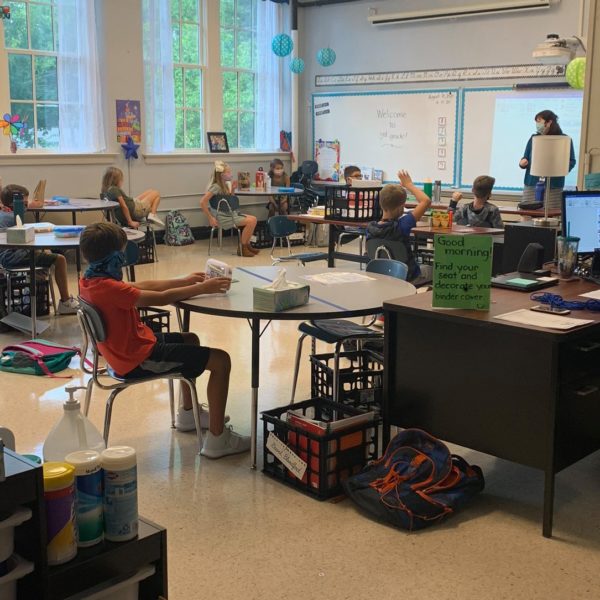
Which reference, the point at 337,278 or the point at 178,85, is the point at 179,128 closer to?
the point at 178,85

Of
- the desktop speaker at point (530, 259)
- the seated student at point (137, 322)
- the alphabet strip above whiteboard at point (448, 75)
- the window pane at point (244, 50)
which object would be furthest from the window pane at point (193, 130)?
the desktop speaker at point (530, 259)

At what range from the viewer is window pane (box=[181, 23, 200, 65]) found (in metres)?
10.1

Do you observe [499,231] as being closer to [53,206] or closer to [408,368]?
[408,368]

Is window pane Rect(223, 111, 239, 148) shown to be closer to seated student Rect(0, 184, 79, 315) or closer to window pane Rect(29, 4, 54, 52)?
window pane Rect(29, 4, 54, 52)

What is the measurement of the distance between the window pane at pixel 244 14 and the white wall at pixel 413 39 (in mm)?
1015

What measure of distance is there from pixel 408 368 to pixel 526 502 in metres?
0.66

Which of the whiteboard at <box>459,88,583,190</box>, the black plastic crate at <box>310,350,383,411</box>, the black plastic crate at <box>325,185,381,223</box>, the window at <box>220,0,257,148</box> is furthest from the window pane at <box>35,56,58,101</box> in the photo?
the black plastic crate at <box>310,350,383,411</box>

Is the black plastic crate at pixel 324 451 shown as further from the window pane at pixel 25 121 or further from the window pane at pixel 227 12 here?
the window pane at pixel 227 12

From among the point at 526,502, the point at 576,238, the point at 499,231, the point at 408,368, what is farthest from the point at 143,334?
the point at 499,231

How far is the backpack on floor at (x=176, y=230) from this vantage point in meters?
9.91

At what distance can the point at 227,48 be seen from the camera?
10.7m

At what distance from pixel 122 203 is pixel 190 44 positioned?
3.16 meters

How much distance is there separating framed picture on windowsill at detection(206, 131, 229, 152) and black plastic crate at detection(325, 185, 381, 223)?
4.30m

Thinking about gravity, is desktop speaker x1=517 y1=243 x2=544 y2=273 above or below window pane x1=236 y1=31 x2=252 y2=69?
below
